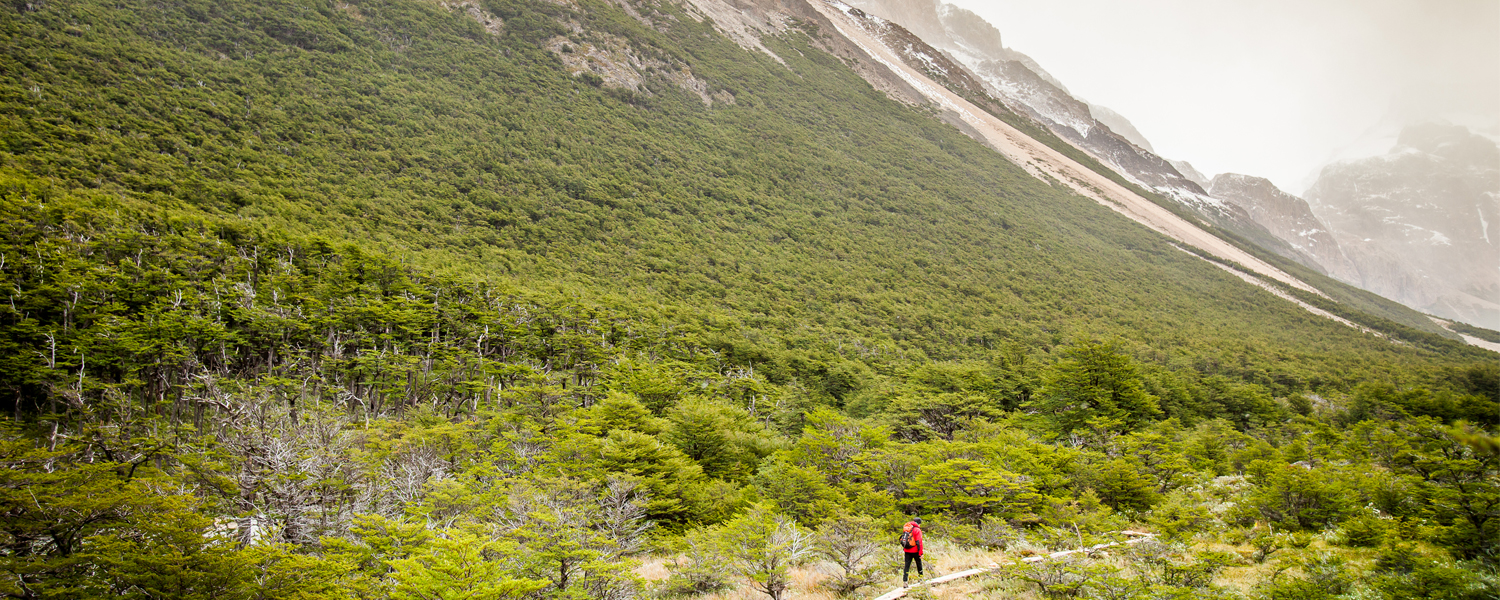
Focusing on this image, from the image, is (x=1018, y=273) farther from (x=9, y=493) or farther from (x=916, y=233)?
(x=9, y=493)

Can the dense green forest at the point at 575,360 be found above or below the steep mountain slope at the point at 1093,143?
below

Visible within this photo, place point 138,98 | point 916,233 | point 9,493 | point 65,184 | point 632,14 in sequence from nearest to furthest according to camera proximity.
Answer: point 9,493 → point 65,184 → point 138,98 → point 916,233 → point 632,14

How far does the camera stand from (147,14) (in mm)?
44375

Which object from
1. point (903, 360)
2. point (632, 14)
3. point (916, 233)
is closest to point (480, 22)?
point (632, 14)

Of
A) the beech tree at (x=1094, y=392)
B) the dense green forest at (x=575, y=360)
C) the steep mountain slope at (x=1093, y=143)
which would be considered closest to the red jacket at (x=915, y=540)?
the dense green forest at (x=575, y=360)

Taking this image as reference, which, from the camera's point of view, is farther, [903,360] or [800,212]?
[800,212]

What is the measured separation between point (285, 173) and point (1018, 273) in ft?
200

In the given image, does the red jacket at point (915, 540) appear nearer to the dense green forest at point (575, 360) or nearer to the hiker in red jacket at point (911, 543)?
the hiker in red jacket at point (911, 543)

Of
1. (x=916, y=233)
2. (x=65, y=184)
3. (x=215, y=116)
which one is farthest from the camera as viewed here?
(x=916, y=233)

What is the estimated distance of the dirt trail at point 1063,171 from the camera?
8344cm

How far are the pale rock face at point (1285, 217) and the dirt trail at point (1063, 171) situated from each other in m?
104

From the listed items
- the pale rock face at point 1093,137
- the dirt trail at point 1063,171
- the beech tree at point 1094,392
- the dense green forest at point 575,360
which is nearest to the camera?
the dense green forest at point 575,360

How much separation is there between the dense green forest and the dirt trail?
57.4 feet

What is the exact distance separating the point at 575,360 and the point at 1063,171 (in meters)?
92.5
